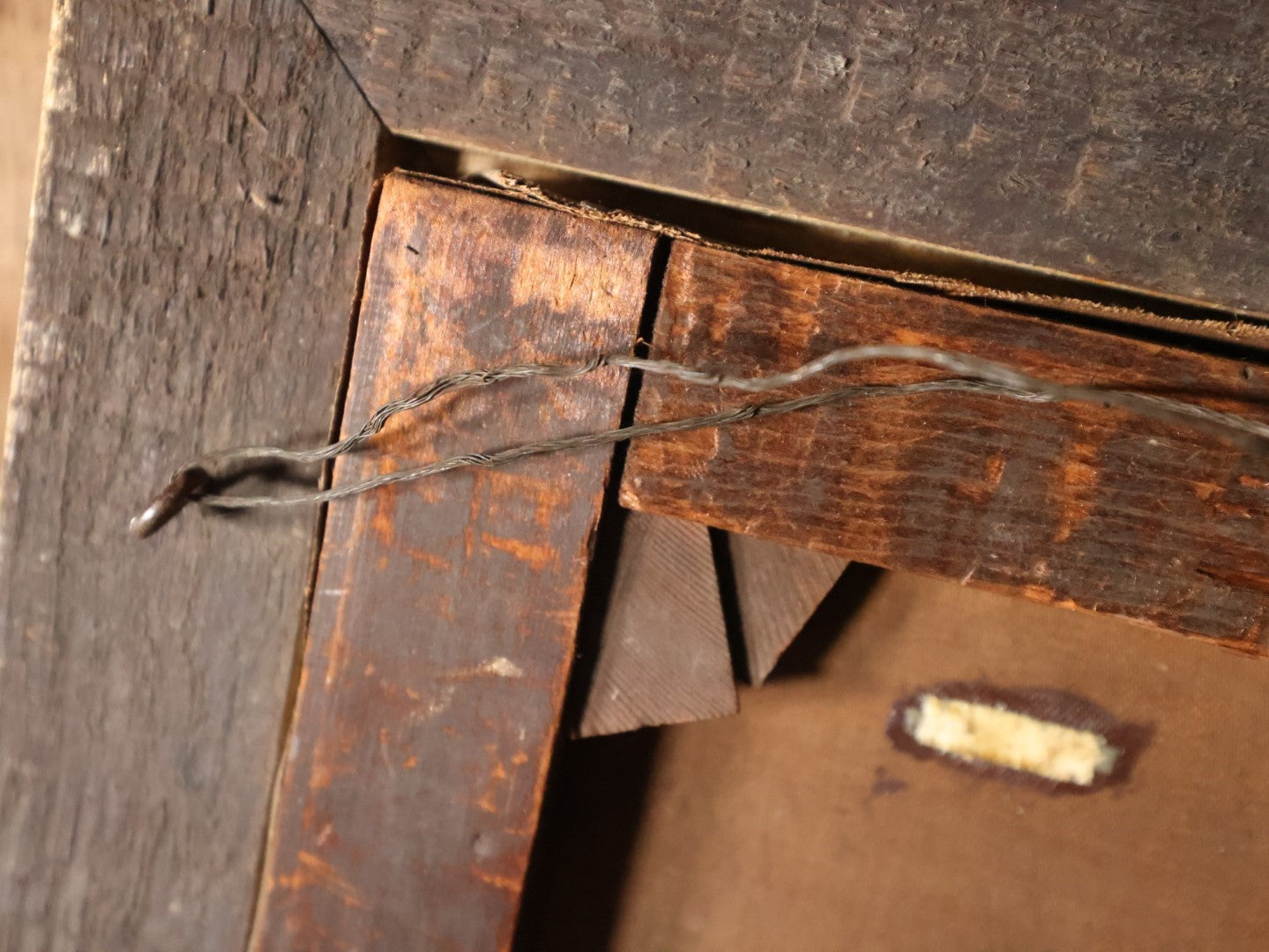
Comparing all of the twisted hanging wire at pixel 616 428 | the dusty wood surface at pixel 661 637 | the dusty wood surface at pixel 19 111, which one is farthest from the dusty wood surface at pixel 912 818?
the dusty wood surface at pixel 19 111

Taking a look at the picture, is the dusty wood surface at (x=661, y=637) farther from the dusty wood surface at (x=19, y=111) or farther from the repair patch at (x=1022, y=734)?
the dusty wood surface at (x=19, y=111)

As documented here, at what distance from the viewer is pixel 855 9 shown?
763 millimetres

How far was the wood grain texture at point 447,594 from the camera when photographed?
817 millimetres

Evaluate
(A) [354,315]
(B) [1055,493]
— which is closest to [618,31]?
(A) [354,315]

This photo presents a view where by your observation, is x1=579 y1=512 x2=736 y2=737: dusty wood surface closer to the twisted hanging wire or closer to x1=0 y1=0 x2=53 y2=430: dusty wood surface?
the twisted hanging wire

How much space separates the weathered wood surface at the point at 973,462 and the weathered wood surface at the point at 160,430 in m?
0.38

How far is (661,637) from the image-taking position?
94cm

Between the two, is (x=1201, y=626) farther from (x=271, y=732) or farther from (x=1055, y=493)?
(x=271, y=732)

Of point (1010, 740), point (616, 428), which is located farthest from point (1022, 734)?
point (616, 428)

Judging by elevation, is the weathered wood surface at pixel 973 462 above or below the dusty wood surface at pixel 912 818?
above

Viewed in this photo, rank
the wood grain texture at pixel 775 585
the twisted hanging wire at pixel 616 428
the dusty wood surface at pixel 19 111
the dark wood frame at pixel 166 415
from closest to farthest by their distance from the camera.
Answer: the twisted hanging wire at pixel 616 428
the dark wood frame at pixel 166 415
the wood grain texture at pixel 775 585
the dusty wood surface at pixel 19 111

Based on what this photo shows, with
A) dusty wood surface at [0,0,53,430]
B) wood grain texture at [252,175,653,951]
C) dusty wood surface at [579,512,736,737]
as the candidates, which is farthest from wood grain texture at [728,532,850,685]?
dusty wood surface at [0,0,53,430]

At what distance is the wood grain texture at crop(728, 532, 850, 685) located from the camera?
0.95 m

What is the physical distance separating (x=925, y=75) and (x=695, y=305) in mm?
285
